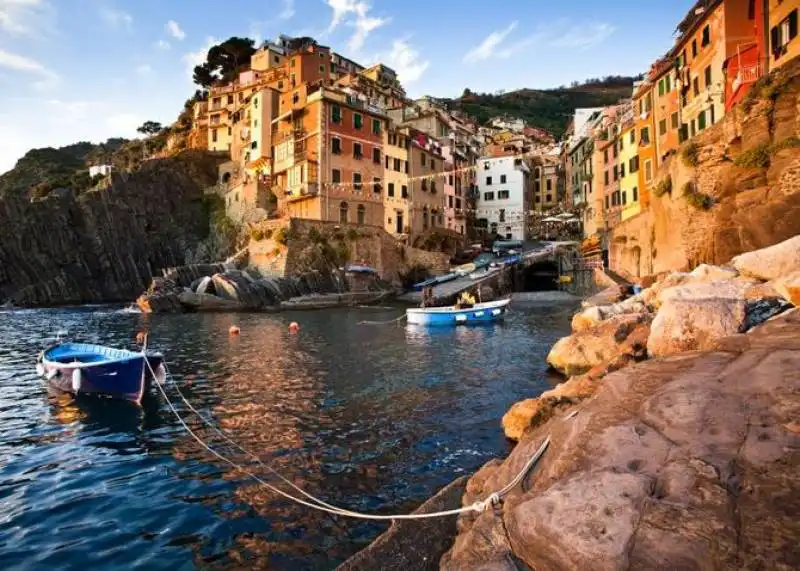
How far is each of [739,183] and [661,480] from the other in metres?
27.8

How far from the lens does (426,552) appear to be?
17.8 ft

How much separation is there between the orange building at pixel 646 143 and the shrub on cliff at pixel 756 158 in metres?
20.2

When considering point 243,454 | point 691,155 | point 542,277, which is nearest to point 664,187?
point 691,155

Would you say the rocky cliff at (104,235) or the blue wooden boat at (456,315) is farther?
the rocky cliff at (104,235)

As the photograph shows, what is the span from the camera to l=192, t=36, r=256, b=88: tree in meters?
96.1

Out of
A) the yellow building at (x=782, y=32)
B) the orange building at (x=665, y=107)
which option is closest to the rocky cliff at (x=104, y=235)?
the orange building at (x=665, y=107)

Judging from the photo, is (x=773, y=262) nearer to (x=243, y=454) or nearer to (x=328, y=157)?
(x=243, y=454)

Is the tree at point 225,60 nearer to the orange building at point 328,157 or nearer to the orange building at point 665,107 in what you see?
the orange building at point 328,157

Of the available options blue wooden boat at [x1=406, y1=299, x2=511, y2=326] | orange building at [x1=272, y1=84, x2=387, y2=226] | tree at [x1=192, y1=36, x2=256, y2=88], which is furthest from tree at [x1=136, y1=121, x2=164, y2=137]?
blue wooden boat at [x1=406, y1=299, x2=511, y2=326]

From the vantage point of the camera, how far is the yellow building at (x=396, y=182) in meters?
62.3

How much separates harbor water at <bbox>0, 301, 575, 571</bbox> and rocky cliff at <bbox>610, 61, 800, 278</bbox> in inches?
508

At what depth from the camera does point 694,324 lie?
810 cm

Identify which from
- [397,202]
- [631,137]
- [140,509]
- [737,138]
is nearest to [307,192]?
[397,202]

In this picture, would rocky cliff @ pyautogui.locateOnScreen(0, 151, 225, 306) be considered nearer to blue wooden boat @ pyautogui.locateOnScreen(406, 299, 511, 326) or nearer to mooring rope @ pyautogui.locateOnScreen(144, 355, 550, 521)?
blue wooden boat @ pyautogui.locateOnScreen(406, 299, 511, 326)
